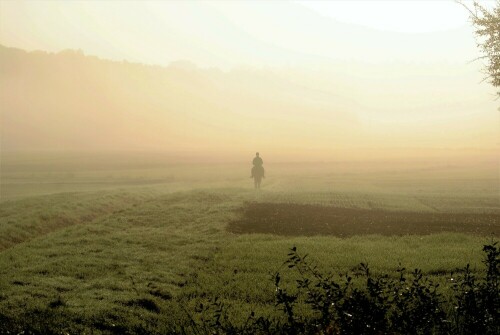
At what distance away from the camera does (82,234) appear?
2564cm

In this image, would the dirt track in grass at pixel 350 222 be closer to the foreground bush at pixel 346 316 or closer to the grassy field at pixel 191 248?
the grassy field at pixel 191 248

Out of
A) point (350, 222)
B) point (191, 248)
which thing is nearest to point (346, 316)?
point (191, 248)

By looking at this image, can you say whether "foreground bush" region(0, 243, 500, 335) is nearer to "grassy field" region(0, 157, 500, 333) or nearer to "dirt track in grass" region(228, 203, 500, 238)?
"grassy field" region(0, 157, 500, 333)

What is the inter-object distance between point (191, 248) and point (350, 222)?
39.5ft

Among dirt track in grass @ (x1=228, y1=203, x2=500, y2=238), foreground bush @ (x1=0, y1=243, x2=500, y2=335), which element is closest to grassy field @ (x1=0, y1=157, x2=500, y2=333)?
dirt track in grass @ (x1=228, y1=203, x2=500, y2=238)

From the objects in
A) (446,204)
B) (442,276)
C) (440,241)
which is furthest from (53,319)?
(446,204)

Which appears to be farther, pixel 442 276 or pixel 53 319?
pixel 442 276

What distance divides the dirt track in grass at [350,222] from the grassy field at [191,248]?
0.07 m

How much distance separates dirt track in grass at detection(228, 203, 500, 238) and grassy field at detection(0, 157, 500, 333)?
0.07 meters

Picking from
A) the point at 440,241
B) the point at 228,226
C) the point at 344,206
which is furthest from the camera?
the point at 344,206

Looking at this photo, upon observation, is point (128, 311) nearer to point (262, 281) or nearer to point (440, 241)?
point (262, 281)

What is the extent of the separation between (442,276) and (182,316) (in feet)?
29.8

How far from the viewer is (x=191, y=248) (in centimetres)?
2267

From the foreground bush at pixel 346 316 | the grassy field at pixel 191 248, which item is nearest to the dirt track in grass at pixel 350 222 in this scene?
the grassy field at pixel 191 248
